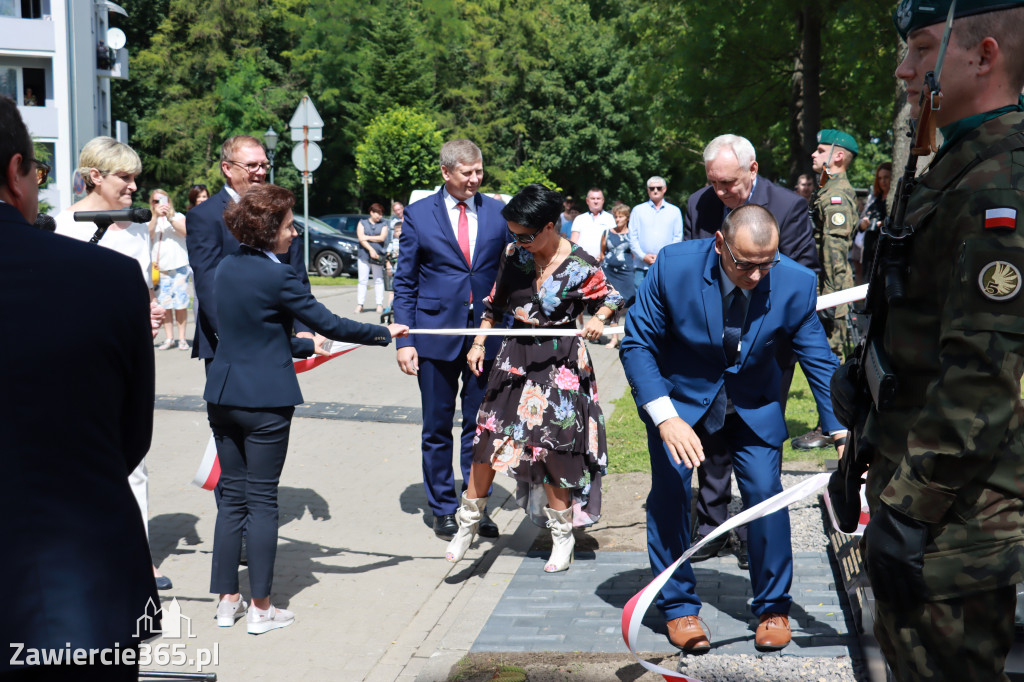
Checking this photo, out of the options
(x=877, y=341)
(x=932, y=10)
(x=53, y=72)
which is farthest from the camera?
(x=53, y=72)

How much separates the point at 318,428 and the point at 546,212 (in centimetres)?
449

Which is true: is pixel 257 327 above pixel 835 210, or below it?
below

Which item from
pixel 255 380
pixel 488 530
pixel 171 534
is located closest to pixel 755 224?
pixel 255 380

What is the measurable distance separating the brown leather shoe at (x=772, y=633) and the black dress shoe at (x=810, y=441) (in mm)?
4154

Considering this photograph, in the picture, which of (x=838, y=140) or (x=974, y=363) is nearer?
(x=974, y=363)

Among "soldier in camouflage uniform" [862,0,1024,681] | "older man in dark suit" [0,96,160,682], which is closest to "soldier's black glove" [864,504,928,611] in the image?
"soldier in camouflage uniform" [862,0,1024,681]

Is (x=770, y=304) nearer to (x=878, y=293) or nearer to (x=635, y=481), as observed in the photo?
(x=878, y=293)

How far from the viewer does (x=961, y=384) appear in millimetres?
2252

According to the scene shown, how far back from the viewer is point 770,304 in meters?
4.38

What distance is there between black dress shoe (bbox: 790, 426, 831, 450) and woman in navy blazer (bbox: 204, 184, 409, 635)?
4797mm

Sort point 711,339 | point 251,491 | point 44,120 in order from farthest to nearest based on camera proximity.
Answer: point 44,120 < point 251,491 < point 711,339

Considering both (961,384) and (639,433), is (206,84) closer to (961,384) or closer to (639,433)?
(639,433)

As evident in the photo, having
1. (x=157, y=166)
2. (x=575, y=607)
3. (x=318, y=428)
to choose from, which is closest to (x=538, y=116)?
(x=157, y=166)

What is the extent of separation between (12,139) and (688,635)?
3.32m
